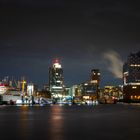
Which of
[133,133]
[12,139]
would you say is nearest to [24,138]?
[12,139]

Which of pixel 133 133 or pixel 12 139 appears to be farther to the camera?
pixel 133 133

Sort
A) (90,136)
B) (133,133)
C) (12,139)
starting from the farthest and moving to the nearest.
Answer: (133,133) < (90,136) < (12,139)

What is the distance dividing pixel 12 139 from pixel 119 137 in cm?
1470

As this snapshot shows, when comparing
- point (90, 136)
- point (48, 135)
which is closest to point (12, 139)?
point (48, 135)

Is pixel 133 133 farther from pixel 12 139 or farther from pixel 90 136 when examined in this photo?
pixel 12 139

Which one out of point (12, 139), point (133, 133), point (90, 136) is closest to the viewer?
point (12, 139)

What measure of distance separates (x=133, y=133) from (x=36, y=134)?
1462 cm

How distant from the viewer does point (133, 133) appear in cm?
6694

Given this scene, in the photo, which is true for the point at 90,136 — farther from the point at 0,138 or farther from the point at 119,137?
the point at 0,138

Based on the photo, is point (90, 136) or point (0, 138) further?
point (90, 136)

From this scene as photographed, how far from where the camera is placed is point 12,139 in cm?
5797

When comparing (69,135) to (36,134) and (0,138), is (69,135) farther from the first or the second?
(0,138)

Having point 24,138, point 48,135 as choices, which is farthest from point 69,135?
point 24,138

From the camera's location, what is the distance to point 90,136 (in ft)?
206
